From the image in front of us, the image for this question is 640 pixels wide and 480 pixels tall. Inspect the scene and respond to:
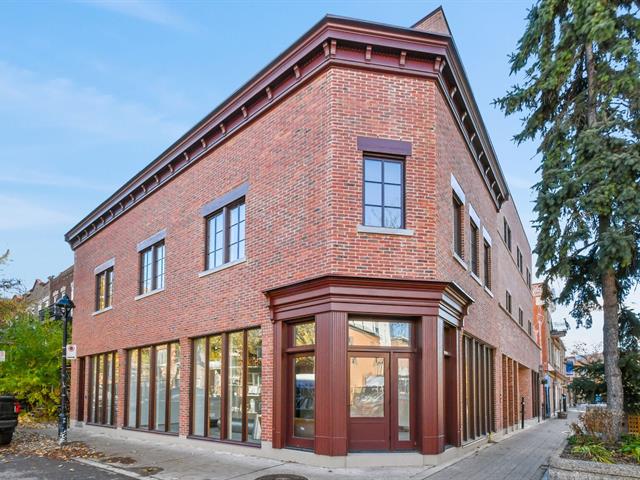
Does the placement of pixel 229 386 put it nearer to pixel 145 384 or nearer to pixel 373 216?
pixel 145 384

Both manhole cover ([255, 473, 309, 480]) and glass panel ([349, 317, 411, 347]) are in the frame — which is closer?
manhole cover ([255, 473, 309, 480])

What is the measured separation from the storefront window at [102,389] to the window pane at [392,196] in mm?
13785

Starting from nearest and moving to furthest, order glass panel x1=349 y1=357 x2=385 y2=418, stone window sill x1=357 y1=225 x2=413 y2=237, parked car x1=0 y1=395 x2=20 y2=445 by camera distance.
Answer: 1. glass panel x1=349 y1=357 x2=385 y2=418
2. stone window sill x1=357 y1=225 x2=413 y2=237
3. parked car x1=0 y1=395 x2=20 y2=445

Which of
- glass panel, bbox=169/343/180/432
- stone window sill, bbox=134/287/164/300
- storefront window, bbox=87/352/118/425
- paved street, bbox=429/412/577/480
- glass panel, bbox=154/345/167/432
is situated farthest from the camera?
storefront window, bbox=87/352/118/425

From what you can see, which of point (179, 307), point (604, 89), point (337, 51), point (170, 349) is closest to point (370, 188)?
point (337, 51)

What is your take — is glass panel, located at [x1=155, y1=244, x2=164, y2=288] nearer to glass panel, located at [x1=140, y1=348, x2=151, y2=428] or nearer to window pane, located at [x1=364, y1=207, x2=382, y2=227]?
glass panel, located at [x1=140, y1=348, x2=151, y2=428]

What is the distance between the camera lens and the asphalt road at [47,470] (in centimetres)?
1276

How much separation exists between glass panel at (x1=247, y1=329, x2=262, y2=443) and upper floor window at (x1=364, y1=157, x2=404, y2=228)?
4.03 m

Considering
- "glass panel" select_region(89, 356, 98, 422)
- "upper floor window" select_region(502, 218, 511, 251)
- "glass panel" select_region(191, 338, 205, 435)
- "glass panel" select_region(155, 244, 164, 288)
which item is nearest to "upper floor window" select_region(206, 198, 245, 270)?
"glass panel" select_region(191, 338, 205, 435)

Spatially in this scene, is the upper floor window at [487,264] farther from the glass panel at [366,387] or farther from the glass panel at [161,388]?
the glass panel at [161,388]

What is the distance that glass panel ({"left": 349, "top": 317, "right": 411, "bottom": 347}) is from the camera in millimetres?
13258

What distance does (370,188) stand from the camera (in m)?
13.7

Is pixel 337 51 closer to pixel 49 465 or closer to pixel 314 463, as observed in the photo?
pixel 314 463

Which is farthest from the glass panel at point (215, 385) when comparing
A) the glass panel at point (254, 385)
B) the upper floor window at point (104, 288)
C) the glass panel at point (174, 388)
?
the upper floor window at point (104, 288)
